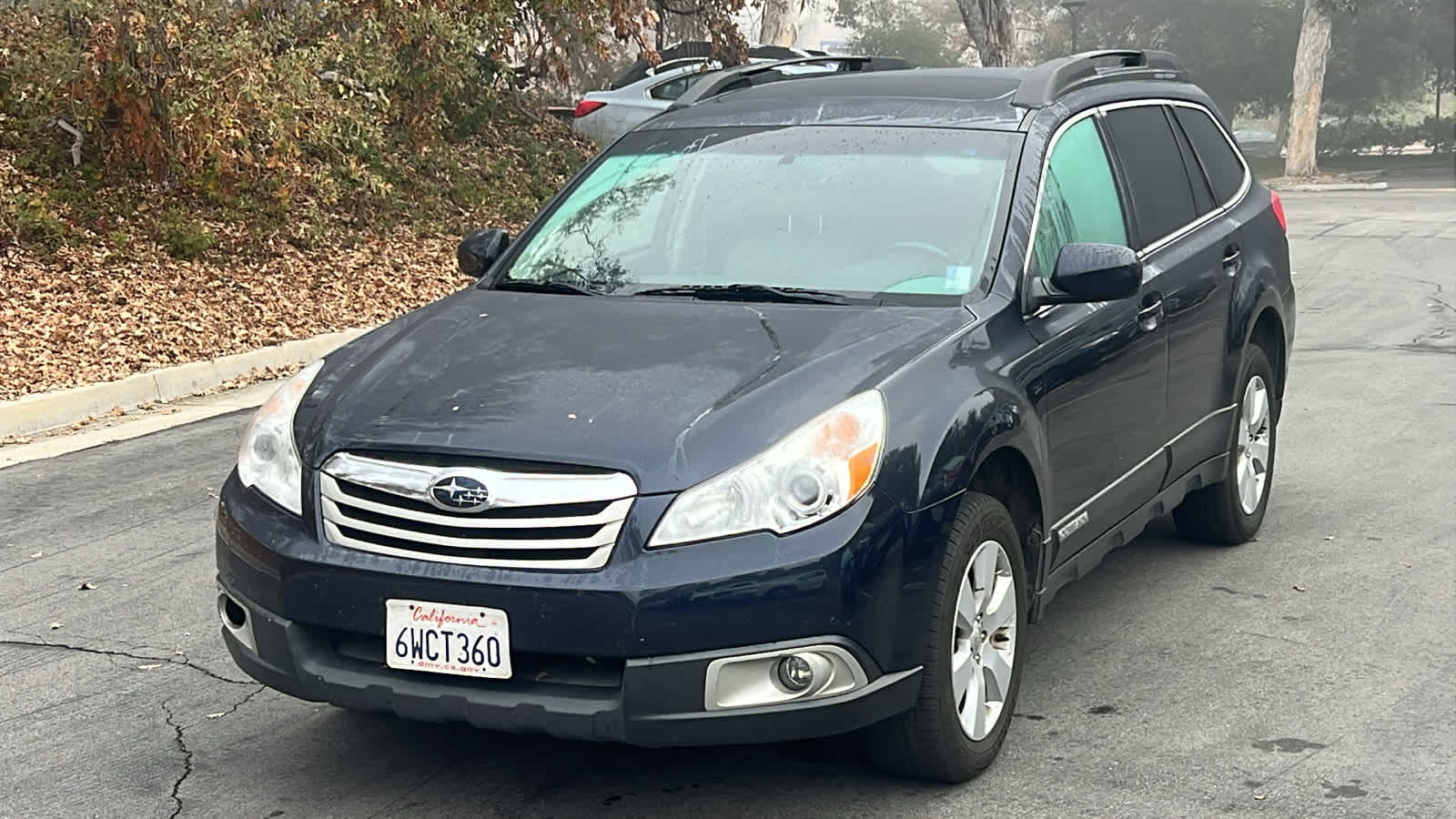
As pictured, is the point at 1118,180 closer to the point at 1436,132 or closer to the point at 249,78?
the point at 249,78

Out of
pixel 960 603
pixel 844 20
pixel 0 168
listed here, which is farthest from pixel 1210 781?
pixel 844 20

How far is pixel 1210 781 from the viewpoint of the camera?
4379 mm

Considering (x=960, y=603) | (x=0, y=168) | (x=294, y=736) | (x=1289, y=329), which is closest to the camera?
(x=960, y=603)

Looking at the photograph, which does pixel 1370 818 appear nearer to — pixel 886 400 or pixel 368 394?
pixel 886 400

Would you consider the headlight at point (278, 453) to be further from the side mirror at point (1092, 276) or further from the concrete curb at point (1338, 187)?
the concrete curb at point (1338, 187)

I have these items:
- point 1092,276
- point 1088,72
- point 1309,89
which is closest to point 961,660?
point 1092,276

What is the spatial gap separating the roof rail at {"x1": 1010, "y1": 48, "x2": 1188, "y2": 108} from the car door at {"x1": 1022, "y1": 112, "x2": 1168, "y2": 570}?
129 millimetres

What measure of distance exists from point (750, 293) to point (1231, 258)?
2322 millimetres

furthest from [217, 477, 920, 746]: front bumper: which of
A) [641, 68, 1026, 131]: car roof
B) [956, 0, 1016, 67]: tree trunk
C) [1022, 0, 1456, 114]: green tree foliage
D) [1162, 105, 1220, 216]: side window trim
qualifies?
[1022, 0, 1456, 114]: green tree foliage

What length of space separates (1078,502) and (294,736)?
2269mm

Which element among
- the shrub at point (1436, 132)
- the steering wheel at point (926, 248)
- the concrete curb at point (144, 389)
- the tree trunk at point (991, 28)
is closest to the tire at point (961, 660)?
the steering wheel at point (926, 248)

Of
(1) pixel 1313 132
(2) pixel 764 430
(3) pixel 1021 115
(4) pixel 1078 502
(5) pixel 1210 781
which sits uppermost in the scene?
(3) pixel 1021 115

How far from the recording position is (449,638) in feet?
12.7

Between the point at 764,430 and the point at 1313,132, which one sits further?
the point at 1313,132
